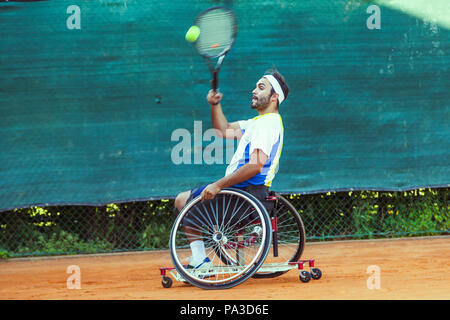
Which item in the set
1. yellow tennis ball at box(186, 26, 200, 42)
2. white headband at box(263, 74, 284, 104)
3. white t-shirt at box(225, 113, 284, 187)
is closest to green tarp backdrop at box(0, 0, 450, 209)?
yellow tennis ball at box(186, 26, 200, 42)

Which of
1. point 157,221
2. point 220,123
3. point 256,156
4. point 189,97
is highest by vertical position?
point 189,97

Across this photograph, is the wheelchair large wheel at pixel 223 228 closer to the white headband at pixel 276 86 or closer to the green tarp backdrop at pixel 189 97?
the white headband at pixel 276 86

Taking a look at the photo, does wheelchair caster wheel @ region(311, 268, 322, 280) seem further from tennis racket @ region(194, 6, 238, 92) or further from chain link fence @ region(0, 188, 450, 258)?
chain link fence @ region(0, 188, 450, 258)

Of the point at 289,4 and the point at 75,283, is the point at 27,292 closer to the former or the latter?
the point at 75,283

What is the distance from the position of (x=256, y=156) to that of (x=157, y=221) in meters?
2.07

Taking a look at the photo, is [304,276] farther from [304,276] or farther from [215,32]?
[215,32]

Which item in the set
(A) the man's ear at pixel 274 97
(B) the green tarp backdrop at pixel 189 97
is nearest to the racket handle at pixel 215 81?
(A) the man's ear at pixel 274 97

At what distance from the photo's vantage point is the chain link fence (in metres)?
5.03

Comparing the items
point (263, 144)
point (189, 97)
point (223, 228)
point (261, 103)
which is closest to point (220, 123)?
point (261, 103)

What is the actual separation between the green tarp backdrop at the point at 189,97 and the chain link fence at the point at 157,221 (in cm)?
27

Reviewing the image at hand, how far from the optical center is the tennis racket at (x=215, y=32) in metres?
3.60

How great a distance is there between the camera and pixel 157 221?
Result: 5148 mm

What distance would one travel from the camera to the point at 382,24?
16.8ft

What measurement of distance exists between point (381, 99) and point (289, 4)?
1.09 m
